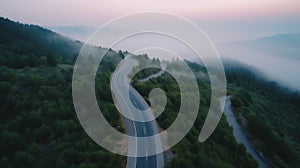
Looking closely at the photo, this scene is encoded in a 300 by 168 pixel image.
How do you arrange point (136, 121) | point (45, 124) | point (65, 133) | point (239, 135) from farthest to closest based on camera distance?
point (239, 135) → point (136, 121) → point (45, 124) → point (65, 133)

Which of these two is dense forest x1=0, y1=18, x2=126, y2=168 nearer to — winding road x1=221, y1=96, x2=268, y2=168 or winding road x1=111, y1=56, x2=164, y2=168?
winding road x1=111, y1=56, x2=164, y2=168

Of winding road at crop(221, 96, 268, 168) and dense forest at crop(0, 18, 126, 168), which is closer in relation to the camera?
dense forest at crop(0, 18, 126, 168)

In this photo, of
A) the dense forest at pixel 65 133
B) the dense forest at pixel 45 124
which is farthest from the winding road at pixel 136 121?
the dense forest at pixel 45 124

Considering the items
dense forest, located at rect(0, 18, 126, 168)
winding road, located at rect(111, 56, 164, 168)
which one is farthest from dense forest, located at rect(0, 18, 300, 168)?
winding road, located at rect(111, 56, 164, 168)

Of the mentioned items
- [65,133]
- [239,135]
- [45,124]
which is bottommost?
[45,124]

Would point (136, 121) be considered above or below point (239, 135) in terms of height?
above

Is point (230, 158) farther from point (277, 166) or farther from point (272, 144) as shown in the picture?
point (272, 144)

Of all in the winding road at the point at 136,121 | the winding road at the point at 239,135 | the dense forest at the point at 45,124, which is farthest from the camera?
the winding road at the point at 239,135

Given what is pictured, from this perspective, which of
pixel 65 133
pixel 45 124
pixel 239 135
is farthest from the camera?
pixel 239 135

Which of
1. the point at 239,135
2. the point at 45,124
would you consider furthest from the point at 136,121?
the point at 239,135

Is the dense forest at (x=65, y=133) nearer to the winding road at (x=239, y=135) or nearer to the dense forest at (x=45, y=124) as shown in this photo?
the dense forest at (x=45, y=124)

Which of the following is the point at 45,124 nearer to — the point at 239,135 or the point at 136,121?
the point at 136,121
